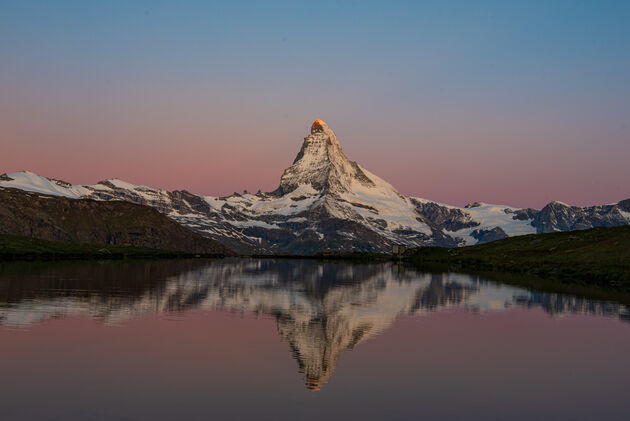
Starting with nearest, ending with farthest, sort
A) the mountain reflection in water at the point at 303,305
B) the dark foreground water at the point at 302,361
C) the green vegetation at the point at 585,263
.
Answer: the dark foreground water at the point at 302,361, the mountain reflection in water at the point at 303,305, the green vegetation at the point at 585,263

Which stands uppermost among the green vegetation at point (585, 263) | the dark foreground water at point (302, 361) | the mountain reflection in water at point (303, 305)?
the green vegetation at point (585, 263)

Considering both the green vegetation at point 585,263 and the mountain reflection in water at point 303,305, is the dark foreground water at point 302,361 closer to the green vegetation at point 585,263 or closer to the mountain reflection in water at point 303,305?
the mountain reflection in water at point 303,305

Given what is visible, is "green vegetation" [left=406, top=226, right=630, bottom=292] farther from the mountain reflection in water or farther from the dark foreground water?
the dark foreground water

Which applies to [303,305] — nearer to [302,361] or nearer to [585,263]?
[302,361]

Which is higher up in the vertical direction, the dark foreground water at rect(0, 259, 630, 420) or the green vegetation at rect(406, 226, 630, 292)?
the green vegetation at rect(406, 226, 630, 292)

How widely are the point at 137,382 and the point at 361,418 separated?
11407 mm

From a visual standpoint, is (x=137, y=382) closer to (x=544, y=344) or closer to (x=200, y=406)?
(x=200, y=406)

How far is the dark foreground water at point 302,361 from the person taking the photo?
1037 inches

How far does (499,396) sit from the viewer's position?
1148 inches

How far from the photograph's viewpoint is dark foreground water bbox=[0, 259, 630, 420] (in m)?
26.3

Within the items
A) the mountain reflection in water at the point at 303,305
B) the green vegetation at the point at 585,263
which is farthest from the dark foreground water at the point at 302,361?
the green vegetation at the point at 585,263

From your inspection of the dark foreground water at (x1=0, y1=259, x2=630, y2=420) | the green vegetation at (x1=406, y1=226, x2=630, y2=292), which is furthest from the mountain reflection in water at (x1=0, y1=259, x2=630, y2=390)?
the green vegetation at (x1=406, y1=226, x2=630, y2=292)

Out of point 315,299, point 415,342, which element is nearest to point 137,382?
point 415,342

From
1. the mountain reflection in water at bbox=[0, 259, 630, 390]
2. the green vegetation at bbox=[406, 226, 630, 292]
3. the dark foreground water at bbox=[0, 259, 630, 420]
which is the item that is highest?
the green vegetation at bbox=[406, 226, 630, 292]
